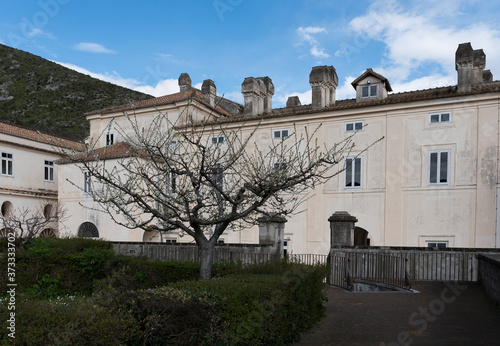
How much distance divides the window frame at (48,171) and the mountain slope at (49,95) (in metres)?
27.7

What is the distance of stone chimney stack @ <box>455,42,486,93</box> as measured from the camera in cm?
2283

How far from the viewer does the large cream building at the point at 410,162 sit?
71.1 ft

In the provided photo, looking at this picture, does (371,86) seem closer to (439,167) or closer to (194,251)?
(439,167)

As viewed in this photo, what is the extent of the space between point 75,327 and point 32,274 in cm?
1089

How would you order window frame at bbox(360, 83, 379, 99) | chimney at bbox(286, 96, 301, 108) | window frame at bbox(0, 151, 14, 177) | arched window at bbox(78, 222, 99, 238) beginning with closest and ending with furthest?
window frame at bbox(360, 83, 379, 99), arched window at bbox(78, 222, 99, 238), window frame at bbox(0, 151, 14, 177), chimney at bbox(286, 96, 301, 108)

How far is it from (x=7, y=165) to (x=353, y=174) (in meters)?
26.9

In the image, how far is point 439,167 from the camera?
74.6ft

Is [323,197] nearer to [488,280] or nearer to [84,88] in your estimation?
[488,280]

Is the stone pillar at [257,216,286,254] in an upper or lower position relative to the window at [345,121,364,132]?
lower

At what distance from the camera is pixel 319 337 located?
8344 millimetres

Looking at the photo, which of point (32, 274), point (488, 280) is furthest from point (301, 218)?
point (32, 274)
